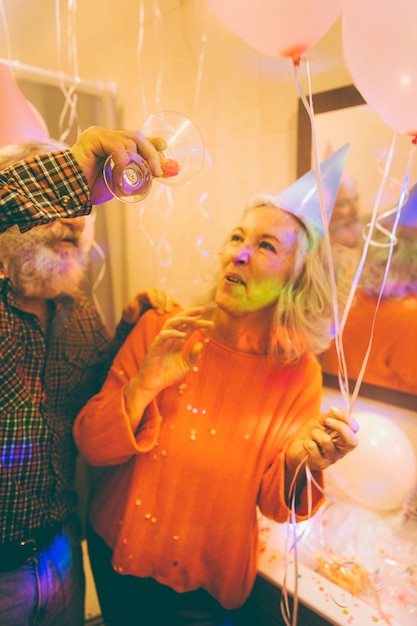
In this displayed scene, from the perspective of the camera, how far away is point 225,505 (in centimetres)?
98

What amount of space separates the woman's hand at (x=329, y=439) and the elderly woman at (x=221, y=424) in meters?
0.13

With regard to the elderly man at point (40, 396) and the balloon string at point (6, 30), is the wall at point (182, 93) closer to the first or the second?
the balloon string at point (6, 30)

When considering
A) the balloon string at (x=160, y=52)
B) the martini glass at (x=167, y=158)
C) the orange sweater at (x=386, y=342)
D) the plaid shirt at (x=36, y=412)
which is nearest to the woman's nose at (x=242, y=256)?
the martini glass at (x=167, y=158)

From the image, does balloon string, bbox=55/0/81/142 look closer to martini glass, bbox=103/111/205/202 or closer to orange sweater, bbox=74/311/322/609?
martini glass, bbox=103/111/205/202

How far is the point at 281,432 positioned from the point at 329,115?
0.82m

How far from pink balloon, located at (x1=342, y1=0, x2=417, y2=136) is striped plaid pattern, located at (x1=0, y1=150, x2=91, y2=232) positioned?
513 mm

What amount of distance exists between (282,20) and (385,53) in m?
0.18

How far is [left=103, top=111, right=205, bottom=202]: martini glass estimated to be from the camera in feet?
2.28

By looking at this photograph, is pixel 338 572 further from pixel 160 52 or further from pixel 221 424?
pixel 160 52

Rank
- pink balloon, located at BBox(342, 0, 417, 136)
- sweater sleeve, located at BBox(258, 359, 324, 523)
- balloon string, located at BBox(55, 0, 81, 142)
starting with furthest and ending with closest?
balloon string, located at BBox(55, 0, 81, 142)
sweater sleeve, located at BBox(258, 359, 324, 523)
pink balloon, located at BBox(342, 0, 417, 136)

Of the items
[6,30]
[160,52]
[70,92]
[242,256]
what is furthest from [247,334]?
[6,30]

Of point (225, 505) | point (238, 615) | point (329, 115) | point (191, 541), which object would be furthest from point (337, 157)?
point (238, 615)

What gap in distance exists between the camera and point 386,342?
1.10 meters

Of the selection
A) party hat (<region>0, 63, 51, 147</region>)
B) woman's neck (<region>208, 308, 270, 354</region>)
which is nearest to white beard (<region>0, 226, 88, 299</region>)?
party hat (<region>0, 63, 51, 147</region>)
